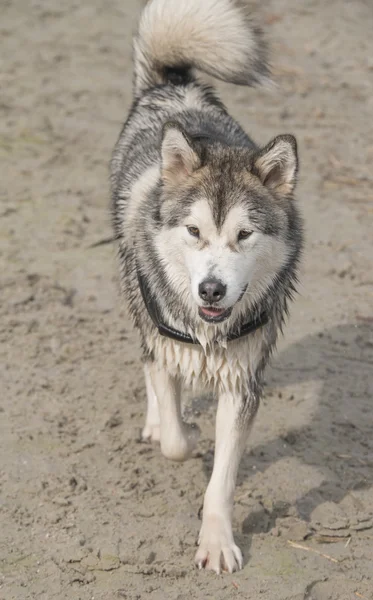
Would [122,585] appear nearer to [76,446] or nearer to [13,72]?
[76,446]

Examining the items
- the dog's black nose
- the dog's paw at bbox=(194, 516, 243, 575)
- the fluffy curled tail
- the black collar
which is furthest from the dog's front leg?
the fluffy curled tail

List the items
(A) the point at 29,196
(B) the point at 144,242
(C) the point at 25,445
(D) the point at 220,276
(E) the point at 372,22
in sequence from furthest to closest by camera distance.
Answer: (E) the point at 372,22 < (A) the point at 29,196 < (C) the point at 25,445 < (B) the point at 144,242 < (D) the point at 220,276

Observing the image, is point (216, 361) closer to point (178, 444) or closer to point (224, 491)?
point (178, 444)

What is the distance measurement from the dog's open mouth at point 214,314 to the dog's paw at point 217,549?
0.94 m

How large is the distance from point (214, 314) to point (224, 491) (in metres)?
0.87

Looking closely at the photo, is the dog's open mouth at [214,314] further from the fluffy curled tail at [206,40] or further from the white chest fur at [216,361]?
the fluffy curled tail at [206,40]

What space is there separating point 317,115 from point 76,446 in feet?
16.1

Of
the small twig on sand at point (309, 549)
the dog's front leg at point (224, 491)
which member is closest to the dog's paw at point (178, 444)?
the dog's front leg at point (224, 491)

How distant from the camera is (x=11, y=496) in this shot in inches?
176

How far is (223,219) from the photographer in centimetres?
386

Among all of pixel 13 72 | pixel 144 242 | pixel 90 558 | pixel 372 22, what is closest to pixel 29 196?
pixel 13 72

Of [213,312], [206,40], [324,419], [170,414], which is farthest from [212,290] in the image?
[206,40]

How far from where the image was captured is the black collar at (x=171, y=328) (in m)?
4.18

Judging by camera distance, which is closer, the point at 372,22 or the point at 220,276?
the point at 220,276
